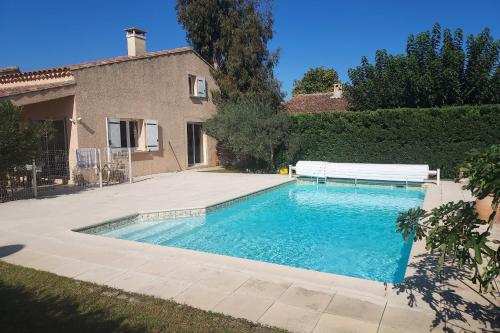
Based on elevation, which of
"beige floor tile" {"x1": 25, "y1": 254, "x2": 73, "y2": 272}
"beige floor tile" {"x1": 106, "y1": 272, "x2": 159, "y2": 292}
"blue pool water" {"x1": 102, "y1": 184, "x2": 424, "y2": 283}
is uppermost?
"beige floor tile" {"x1": 25, "y1": 254, "x2": 73, "y2": 272}

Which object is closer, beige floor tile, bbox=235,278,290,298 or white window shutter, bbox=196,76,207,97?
beige floor tile, bbox=235,278,290,298

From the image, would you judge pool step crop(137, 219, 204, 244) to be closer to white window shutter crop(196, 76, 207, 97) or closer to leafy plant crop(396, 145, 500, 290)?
leafy plant crop(396, 145, 500, 290)

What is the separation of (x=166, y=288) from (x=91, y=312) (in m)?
0.96

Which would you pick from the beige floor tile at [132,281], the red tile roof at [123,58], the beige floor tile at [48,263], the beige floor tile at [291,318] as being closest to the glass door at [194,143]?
the red tile roof at [123,58]

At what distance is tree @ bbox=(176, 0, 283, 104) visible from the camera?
2109 cm

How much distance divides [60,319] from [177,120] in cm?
1651

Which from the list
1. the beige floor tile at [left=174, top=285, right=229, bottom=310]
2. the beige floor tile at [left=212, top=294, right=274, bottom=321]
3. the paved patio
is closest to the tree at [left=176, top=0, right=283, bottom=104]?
the paved patio

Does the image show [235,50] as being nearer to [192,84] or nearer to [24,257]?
[192,84]

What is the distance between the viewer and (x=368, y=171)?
1481 centimetres

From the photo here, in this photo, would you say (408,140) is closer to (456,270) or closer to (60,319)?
(456,270)

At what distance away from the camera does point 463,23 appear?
16844mm

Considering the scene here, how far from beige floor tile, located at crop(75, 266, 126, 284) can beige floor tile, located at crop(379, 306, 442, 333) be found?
3602 mm

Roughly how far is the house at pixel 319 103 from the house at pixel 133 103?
26.1ft

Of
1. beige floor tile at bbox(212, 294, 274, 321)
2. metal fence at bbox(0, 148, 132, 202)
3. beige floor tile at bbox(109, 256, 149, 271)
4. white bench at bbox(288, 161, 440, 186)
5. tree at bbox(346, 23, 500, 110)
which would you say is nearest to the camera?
beige floor tile at bbox(212, 294, 274, 321)
